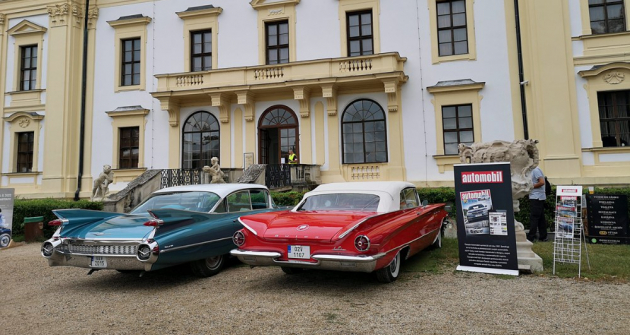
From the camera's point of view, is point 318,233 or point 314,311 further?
point 318,233

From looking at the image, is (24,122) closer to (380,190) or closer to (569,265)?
(380,190)

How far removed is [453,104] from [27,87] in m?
19.6

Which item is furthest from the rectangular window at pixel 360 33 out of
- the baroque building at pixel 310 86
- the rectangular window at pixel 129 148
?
the rectangular window at pixel 129 148

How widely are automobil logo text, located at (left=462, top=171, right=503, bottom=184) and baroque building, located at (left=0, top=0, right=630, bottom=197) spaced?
28.4 ft

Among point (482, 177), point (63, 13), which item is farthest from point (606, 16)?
point (63, 13)

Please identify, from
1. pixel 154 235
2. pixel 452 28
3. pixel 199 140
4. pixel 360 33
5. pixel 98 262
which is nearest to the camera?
→ pixel 154 235

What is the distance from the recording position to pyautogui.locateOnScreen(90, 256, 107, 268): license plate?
5.23m

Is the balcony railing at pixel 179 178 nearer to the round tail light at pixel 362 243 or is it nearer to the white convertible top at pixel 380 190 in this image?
the white convertible top at pixel 380 190

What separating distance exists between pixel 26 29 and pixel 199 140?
1055 centimetres

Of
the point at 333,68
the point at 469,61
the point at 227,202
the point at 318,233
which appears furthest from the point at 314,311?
the point at 469,61

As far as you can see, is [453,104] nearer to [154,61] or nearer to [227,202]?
[227,202]

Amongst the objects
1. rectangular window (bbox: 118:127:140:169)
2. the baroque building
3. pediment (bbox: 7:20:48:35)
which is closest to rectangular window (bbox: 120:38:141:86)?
the baroque building

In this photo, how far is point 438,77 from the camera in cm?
1495

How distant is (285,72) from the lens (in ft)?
50.8
